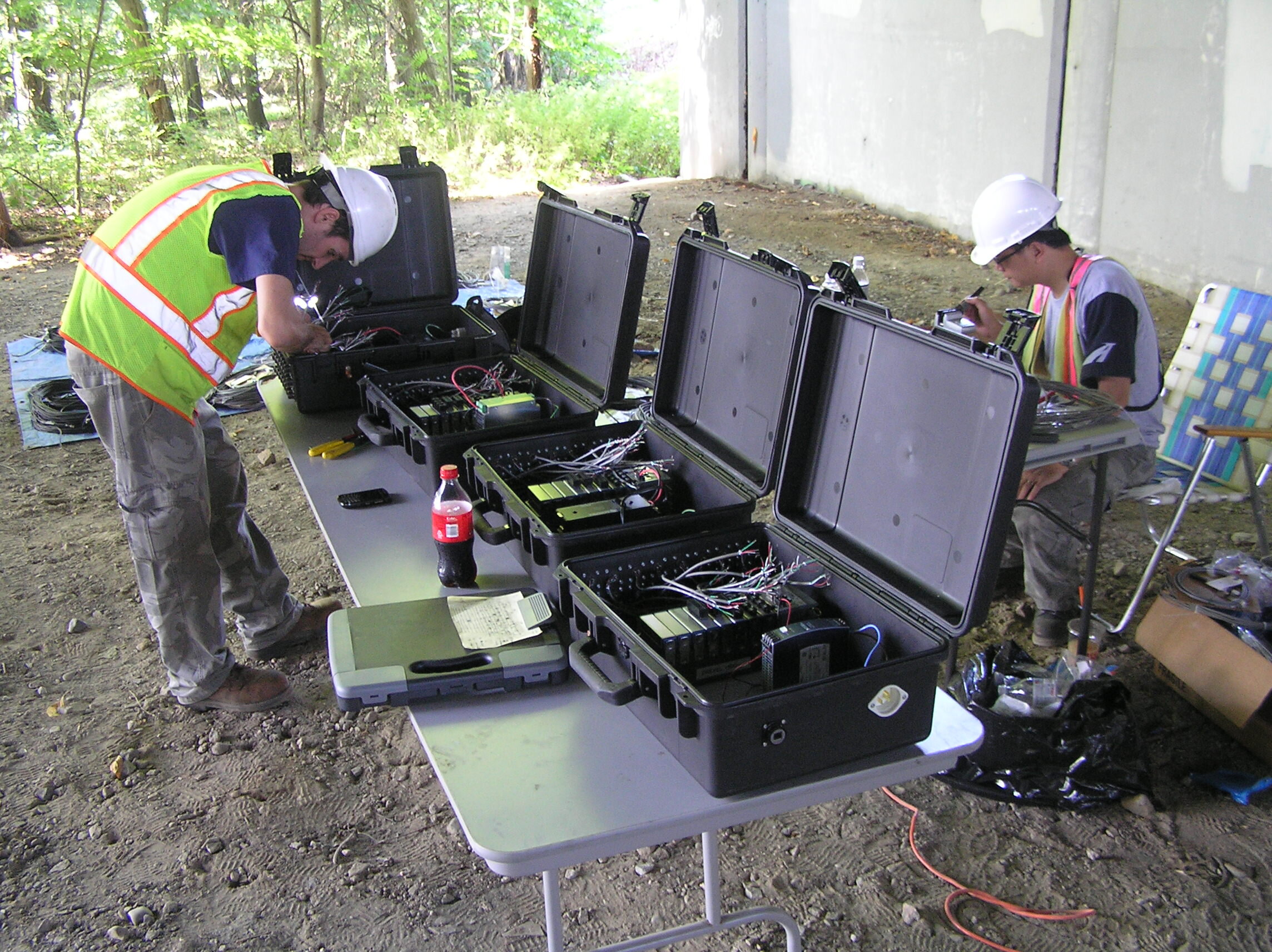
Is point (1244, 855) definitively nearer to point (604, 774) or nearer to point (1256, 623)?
point (1256, 623)

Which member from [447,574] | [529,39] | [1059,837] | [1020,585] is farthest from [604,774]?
[529,39]

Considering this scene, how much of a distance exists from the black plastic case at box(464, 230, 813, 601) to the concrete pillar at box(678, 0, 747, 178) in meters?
9.48

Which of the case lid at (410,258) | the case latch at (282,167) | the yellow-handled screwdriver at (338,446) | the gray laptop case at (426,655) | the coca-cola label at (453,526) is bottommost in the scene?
the gray laptop case at (426,655)

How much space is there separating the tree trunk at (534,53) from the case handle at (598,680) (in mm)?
14407

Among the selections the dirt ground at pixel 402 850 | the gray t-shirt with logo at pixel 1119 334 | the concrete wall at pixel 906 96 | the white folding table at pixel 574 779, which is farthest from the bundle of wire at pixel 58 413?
the concrete wall at pixel 906 96

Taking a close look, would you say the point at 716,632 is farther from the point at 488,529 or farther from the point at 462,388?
the point at 462,388

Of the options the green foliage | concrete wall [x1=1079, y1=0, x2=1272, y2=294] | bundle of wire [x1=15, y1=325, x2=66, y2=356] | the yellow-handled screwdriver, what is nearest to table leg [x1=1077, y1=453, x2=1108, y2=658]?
the yellow-handled screwdriver

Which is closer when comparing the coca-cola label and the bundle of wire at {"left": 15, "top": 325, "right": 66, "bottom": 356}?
the coca-cola label

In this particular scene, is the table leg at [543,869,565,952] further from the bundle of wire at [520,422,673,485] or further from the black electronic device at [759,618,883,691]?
the bundle of wire at [520,422,673,485]

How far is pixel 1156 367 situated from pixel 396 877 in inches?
96.3

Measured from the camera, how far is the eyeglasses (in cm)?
299

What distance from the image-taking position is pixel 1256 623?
9.00ft

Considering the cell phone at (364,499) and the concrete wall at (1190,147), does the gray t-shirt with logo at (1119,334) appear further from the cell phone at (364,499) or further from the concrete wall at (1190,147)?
the concrete wall at (1190,147)

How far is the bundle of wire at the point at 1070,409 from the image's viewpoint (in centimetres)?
259
